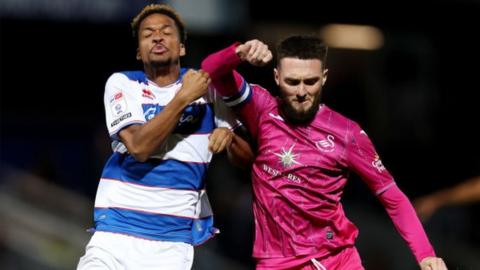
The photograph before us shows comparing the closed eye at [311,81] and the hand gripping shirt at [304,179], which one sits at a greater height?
the closed eye at [311,81]

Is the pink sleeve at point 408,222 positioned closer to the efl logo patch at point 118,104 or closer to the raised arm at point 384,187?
the raised arm at point 384,187

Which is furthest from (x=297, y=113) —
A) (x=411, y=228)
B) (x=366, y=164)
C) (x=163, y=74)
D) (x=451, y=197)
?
(x=451, y=197)

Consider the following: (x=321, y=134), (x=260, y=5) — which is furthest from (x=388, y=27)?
(x=321, y=134)

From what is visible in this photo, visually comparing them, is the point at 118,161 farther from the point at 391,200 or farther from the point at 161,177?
the point at 391,200

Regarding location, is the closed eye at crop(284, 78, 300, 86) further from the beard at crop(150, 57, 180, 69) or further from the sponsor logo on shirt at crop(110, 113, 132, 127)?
the sponsor logo on shirt at crop(110, 113, 132, 127)

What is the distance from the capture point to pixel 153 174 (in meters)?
6.38

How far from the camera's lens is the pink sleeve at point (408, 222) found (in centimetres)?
633

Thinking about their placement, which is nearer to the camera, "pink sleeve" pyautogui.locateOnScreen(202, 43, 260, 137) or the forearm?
the forearm

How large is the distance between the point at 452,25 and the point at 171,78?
999 cm

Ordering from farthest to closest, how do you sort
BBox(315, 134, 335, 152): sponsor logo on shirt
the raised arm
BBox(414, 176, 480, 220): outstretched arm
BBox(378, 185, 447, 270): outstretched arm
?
BBox(414, 176, 480, 220): outstretched arm < BBox(315, 134, 335, 152): sponsor logo on shirt < the raised arm < BBox(378, 185, 447, 270): outstretched arm

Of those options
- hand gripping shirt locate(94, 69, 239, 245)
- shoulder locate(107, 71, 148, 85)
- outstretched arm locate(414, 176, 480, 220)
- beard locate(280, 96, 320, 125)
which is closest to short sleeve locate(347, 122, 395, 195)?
beard locate(280, 96, 320, 125)

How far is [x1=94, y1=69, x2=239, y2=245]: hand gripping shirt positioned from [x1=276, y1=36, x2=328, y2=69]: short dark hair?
1.85 feet

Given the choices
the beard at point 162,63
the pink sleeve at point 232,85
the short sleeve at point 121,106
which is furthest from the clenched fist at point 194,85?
Answer: the short sleeve at point 121,106

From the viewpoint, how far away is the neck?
652cm
